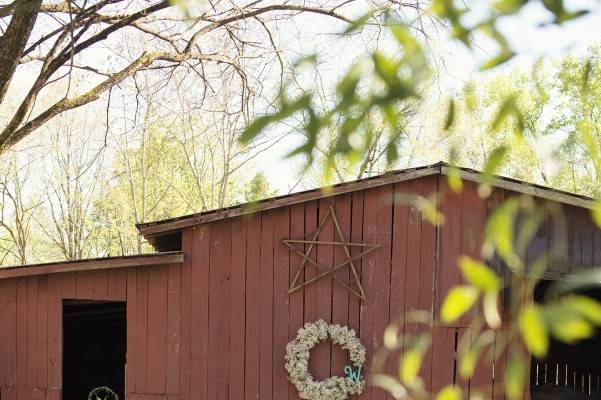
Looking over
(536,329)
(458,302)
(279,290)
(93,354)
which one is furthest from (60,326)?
(536,329)

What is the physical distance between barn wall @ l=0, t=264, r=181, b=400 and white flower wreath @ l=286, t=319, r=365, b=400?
4.63 feet

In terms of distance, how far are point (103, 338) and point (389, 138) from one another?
13680 mm

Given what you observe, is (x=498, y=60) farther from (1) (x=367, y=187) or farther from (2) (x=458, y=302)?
(1) (x=367, y=187)

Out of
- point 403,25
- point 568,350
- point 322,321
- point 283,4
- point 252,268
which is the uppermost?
point 283,4

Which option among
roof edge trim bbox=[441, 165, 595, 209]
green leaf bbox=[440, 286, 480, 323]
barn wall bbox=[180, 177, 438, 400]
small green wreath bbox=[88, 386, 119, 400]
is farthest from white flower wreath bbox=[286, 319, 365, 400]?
green leaf bbox=[440, 286, 480, 323]

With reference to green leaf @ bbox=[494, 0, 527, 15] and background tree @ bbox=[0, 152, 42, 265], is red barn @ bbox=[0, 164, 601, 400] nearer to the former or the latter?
green leaf @ bbox=[494, 0, 527, 15]

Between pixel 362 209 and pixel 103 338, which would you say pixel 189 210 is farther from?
pixel 362 209

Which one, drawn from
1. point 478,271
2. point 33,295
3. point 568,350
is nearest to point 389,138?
point 478,271

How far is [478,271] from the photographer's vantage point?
1.00 m

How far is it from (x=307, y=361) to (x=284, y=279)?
963 millimetres

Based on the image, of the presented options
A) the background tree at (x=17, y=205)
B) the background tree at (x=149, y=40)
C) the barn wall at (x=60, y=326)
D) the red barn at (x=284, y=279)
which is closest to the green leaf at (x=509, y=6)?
the background tree at (x=149, y=40)

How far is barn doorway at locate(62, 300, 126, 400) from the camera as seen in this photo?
1365cm

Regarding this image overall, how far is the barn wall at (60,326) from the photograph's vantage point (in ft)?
30.8

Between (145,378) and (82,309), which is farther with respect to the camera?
(82,309)
